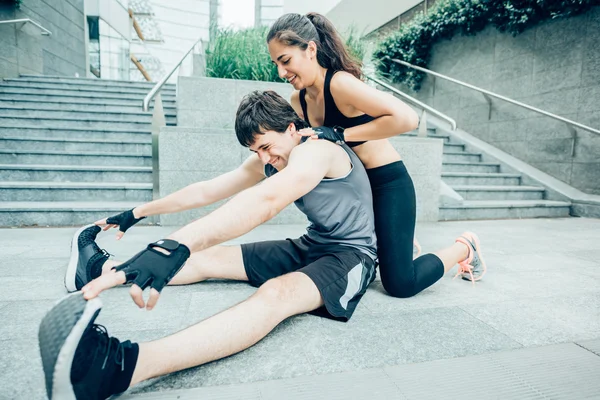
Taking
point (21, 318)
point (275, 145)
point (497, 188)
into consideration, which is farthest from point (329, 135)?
point (497, 188)

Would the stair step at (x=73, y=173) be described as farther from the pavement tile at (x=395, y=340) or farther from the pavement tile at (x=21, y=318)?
the pavement tile at (x=395, y=340)

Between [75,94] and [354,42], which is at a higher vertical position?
[354,42]

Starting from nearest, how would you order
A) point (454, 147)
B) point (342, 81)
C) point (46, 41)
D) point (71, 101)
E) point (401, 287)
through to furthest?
Result: point (342, 81)
point (401, 287)
point (71, 101)
point (454, 147)
point (46, 41)

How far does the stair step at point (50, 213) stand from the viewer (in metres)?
3.81

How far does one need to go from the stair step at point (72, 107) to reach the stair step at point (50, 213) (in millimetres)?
2802

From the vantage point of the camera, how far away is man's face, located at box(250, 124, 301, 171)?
64.8 inches

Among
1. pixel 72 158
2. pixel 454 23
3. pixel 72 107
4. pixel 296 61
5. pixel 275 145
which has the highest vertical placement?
pixel 454 23

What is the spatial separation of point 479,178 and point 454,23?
374cm

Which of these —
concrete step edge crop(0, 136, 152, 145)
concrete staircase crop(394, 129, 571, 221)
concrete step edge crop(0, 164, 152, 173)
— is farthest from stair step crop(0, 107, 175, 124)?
concrete staircase crop(394, 129, 571, 221)

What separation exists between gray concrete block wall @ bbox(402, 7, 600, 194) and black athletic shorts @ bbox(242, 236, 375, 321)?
5.54m

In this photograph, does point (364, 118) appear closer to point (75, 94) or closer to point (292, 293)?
point (292, 293)

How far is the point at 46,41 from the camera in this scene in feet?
29.8

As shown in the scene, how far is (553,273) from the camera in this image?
100 inches

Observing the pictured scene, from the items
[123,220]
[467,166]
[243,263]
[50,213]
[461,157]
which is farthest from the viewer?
[461,157]
